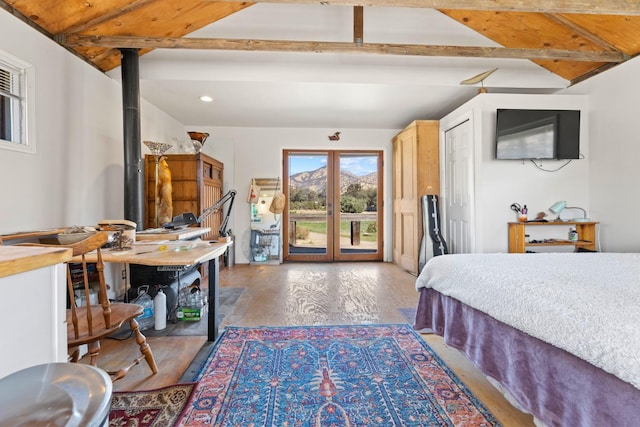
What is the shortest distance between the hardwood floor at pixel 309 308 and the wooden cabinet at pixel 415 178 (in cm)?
38

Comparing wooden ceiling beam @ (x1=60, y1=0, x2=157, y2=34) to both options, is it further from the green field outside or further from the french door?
the green field outside

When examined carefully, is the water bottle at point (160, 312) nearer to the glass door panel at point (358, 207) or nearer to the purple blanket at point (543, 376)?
the purple blanket at point (543, 376)

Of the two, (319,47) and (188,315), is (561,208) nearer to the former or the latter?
(319,47)

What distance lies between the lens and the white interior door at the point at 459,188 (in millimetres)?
3771

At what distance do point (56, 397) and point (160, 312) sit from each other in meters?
2.37

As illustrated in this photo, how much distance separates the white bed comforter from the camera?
35.7 inches

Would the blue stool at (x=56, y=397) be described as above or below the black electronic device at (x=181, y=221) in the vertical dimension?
below

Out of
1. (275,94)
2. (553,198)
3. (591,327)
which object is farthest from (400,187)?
(591,327)

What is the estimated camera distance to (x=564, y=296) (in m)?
1.18

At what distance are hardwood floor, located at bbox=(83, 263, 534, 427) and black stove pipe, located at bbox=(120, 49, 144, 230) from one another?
1373 mm

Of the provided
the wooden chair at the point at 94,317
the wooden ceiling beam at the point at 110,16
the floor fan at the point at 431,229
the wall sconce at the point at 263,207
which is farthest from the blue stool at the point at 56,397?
the wall sconce at the point at 263,207

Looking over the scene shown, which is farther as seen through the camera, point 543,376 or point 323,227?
point 323,227

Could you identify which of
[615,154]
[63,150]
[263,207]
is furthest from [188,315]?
[615,154]

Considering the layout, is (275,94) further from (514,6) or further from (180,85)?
(514,6)
